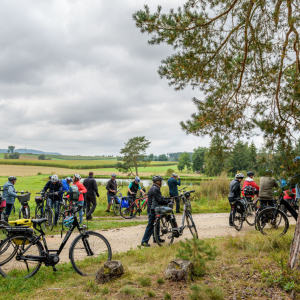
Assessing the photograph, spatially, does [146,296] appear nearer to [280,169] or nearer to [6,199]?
[280,169]

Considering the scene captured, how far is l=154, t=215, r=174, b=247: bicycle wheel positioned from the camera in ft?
21.9

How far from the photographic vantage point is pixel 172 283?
4086 millimetres

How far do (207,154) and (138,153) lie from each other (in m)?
62.5

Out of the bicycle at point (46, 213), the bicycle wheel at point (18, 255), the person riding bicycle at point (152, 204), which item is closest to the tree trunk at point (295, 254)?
the person riding bicycle at point (152, 204)

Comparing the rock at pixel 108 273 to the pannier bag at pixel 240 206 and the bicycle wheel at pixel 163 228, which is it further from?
the pannier bag at pixel 240 206

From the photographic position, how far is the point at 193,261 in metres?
4.39

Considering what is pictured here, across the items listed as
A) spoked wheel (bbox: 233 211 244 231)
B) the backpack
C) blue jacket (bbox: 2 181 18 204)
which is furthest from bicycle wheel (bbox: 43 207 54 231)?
spoked wheel (bbox: 233 211 244 231)

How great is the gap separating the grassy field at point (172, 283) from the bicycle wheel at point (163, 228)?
1.19 metres

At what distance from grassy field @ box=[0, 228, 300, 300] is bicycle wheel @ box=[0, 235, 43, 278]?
171 mm

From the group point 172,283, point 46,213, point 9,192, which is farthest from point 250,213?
point 9,192

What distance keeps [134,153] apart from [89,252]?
63.2 m

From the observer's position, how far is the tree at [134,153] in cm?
6788

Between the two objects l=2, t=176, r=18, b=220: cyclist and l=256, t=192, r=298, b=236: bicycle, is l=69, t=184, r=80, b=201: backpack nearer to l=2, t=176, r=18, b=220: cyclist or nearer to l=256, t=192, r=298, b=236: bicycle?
l=2, t=176, r=18, b=220: cyclist

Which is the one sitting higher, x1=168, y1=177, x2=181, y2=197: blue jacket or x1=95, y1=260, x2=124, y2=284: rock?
x1=168, y1=177, x2=181, y2=197: blue jacket
